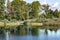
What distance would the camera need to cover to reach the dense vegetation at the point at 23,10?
63.0m

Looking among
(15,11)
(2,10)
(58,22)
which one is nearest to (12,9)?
(15,11)

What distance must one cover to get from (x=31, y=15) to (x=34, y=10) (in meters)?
2.29

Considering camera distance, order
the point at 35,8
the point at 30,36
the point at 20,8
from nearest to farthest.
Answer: the point at 30,36
the point at 20,8
the point at 35,8

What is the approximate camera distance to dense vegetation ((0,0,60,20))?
62981 mm

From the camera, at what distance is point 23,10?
6962cm

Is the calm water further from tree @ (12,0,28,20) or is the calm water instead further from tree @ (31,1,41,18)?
tree @ (31,1,41,18)

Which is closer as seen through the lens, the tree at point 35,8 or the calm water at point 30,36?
the calm water at point 30,36

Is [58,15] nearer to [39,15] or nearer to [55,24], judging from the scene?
[39,15]

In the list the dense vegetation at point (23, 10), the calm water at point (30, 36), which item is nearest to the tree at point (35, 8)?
the dense vegetation at point (23, 10)

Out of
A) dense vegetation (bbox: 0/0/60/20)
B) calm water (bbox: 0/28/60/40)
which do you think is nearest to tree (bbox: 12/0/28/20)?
dense vegetation (bbox: 0/0/60/20)

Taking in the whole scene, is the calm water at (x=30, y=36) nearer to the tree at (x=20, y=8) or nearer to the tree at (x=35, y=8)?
the tree at (x=20, y=8)

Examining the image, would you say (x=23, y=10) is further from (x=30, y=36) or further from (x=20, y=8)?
(x=30, y=36)

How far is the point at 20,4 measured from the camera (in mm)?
69875

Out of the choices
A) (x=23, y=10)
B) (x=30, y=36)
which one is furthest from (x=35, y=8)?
(x=30, y=36)
